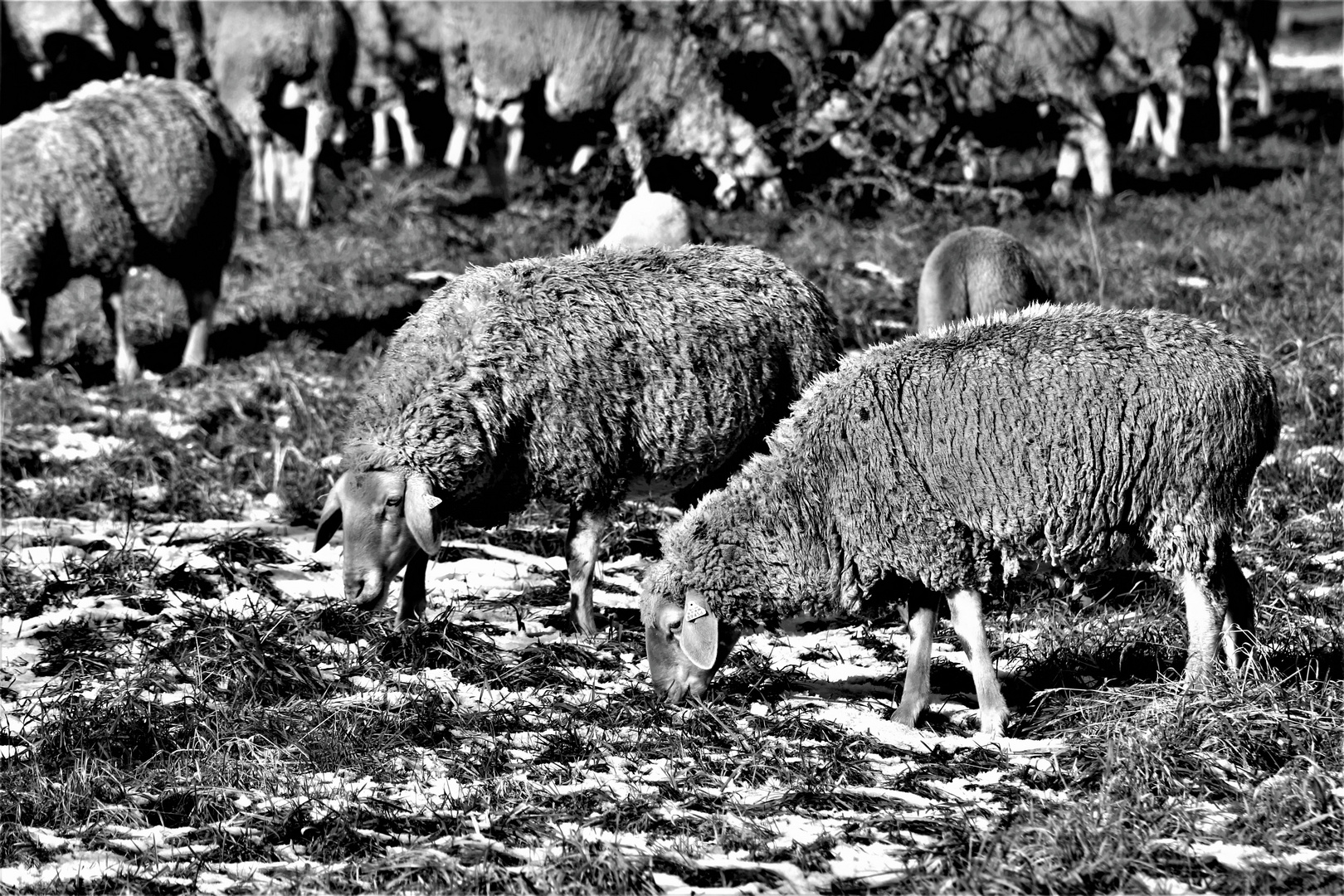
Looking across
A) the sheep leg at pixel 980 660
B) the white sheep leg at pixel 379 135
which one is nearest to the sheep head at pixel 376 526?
the sheep leg at pixel 980 660

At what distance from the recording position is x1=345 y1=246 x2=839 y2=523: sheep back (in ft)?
19.0

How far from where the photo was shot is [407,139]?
16109 millimetres

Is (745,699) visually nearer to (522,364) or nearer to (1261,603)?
(522,364)

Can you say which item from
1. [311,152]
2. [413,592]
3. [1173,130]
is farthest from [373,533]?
[1173,130]

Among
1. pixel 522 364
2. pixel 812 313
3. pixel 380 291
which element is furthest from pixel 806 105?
pixel 522 364

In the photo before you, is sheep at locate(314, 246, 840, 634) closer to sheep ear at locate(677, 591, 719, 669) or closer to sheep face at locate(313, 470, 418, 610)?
sheep face at locate(313, 470, 418, 610)

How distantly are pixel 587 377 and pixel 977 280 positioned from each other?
8.80 feet

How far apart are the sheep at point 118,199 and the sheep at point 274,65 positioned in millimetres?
4250

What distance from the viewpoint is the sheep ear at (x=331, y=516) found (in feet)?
19.0

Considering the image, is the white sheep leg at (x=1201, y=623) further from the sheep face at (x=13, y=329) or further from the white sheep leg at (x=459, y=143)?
the white sheep leg at (x=459, y=143)

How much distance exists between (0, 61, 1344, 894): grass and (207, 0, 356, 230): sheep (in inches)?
250

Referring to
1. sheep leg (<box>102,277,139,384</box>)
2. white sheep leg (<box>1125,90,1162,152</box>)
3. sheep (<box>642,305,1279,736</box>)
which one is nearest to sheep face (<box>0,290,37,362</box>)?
sheep leg (<box>102,277,139,384</box>)

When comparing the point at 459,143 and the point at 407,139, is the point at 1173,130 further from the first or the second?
the point at 407,139

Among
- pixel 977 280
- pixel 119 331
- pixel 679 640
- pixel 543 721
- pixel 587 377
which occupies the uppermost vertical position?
pixel 977 280
